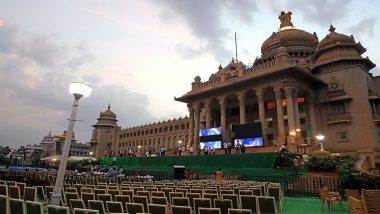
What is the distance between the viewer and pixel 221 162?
89.2 feet

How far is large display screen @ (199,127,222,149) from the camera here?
3600 cm

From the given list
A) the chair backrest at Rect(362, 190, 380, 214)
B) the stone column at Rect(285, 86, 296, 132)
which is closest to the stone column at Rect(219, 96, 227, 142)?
the stone column at Rect(285, 86, 296, 132)

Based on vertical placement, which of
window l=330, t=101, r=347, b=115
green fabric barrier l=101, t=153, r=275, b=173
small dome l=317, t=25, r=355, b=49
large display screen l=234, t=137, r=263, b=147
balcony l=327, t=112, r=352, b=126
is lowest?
green fabric barrier l=101, t=153, r=275, b=173

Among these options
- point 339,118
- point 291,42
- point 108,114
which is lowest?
point 339,118

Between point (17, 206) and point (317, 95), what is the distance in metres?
37.8

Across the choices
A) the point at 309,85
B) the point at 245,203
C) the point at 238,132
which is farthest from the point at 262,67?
the point at 245,203

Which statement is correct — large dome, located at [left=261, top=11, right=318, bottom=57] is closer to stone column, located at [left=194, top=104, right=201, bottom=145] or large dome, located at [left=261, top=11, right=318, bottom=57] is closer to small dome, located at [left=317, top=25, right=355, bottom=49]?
small dome, located at [left=317, top=25, right=355, bottom=49]

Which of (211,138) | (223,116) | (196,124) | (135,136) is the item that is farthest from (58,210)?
(135,136)

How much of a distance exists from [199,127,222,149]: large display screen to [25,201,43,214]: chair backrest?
3154cm

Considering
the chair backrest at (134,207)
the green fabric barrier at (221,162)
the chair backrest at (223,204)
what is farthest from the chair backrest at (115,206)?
the green fabric barrier at (221,162)

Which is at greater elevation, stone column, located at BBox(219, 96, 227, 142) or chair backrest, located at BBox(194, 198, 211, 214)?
stone column, located at BBox(219, 96, 227, 142)

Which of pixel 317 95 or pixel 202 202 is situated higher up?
pixel 317 95

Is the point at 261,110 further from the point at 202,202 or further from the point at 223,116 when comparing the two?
the point at 202,202

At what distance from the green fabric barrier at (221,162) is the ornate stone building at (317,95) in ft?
21.6
